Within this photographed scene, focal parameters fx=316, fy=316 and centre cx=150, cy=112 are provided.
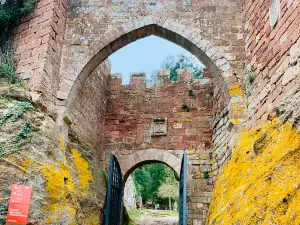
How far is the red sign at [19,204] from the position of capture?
3561 mm

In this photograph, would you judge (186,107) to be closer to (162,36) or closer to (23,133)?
(162,36)

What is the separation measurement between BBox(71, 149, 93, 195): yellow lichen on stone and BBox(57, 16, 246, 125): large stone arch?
0.89m

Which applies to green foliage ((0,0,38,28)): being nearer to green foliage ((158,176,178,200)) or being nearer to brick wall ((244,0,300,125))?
brick wall ((244,0,300,125))

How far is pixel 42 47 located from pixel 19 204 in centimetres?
269

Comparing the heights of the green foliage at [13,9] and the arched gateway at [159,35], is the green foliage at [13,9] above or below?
above

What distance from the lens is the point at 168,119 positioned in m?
7.91

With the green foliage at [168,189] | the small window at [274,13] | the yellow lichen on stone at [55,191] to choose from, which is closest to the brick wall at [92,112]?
the yellow lichen on stone at [55,191]

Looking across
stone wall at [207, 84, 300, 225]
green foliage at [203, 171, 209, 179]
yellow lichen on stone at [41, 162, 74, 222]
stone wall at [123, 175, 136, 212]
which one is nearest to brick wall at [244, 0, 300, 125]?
stone wall at [207, 84, 300, 225]

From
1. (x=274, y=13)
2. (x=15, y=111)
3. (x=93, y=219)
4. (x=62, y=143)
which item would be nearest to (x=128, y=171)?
(x=93, y=219)

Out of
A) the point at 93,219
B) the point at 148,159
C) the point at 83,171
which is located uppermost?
the point at 148,159

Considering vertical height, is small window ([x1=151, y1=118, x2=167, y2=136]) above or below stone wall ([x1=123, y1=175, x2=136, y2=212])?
above

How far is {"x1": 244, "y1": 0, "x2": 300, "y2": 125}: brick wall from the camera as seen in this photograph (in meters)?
3.86

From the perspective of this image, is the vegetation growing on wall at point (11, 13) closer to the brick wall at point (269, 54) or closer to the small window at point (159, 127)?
the small window at point (159, 127)

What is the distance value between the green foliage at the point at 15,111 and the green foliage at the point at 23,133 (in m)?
0.17
